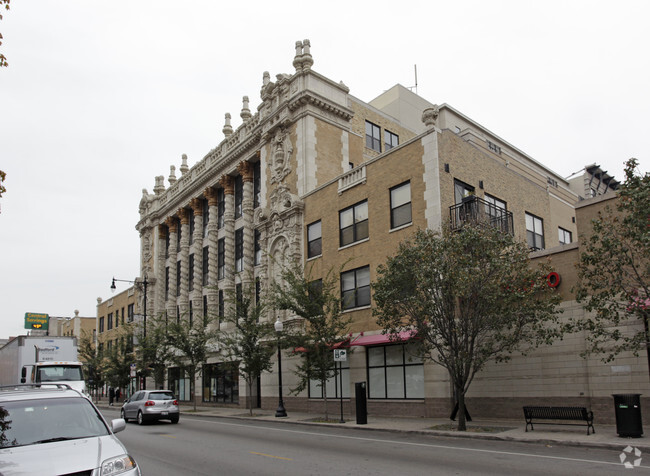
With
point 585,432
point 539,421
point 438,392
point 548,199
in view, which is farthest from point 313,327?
point 548,199

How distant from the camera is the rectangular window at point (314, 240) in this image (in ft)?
99.2

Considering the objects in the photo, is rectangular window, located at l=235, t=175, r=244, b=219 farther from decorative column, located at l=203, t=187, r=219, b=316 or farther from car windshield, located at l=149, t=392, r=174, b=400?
car windshield, located at l=149, t=392, r=174, b=400

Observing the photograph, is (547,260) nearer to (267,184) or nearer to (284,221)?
(284,221)

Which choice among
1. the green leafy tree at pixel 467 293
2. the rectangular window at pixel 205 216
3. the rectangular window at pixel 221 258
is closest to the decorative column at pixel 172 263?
the rectangular window at pixel 205 216

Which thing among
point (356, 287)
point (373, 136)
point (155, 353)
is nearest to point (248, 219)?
point (373, 136)

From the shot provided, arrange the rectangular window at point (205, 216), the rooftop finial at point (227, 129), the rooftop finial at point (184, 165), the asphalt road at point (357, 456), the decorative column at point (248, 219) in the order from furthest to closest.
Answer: the rooftop finial at point (184, 165) < the rectangular window at point (205, 216) < the rooftop finial at point (227, 129) < the decorative column at point (248, 219) < the asphalt road at point (357, 456)

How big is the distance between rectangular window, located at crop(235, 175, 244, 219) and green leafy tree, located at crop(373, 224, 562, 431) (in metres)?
21.7

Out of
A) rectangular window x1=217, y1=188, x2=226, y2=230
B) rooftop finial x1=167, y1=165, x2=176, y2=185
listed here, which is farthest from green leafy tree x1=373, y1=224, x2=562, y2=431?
rooftop finial x1=167, y1=165, x2=176, y2=185

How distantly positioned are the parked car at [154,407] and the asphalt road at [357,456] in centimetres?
568

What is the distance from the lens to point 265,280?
3366cm

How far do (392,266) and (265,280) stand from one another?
1534 cm

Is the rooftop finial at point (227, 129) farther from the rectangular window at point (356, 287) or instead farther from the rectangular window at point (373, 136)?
the rectangular window at point (356, 287)

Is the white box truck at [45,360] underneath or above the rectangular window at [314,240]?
underneath

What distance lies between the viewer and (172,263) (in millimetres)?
48719
